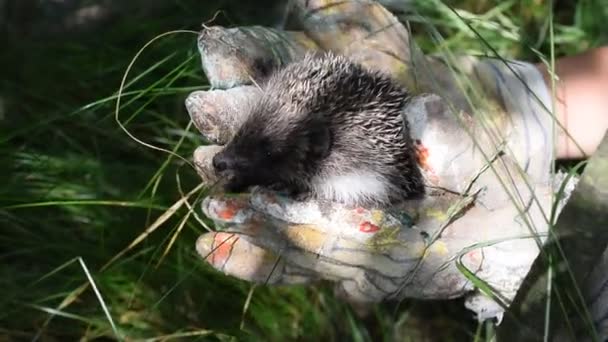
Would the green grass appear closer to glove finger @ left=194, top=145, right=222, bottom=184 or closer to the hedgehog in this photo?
glove finger @ left=194, top=145, right=222, bottom=184

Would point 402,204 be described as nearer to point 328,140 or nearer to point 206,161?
point 328,140

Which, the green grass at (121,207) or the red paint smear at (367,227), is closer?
the red paint smear at (367,227)

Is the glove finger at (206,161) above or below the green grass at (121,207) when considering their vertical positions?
above

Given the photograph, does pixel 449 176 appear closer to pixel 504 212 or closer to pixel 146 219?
pixel 504 212

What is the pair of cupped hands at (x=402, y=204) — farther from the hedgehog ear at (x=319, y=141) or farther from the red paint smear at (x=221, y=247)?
the hedgehog ear at (x=319, y=141)

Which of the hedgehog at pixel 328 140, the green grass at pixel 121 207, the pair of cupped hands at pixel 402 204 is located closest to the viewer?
the pair of cupped hands at pixel 402 204

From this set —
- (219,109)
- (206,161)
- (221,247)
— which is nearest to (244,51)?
(219,109)

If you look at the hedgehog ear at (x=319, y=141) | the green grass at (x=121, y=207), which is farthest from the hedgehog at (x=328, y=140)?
the green grass at (x=121, y=207)

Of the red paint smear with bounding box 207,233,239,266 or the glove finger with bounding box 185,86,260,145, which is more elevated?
the glove finger with bounding box 185,86,260,145

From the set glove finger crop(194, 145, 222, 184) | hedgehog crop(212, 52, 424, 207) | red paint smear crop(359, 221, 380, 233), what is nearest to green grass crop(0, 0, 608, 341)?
glove finger crop(194, 145, 222, 184)

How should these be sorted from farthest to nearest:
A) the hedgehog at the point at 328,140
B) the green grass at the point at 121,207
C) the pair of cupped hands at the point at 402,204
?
1. the green grass at the point at 121,207
2. the hedgehog at the point at 328,140
3. the pair of cupped hands at the point at 402,204
